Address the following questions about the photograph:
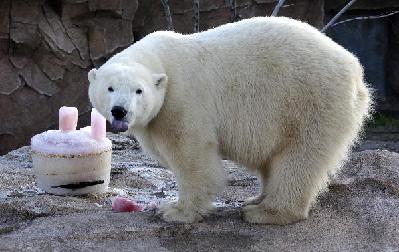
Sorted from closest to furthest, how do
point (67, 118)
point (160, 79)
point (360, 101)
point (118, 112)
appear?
point (118, 112), point (160, 79), point (360, 101), point (67, 118)

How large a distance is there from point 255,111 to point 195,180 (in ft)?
1.41

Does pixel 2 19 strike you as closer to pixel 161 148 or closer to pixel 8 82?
pixel 8 82

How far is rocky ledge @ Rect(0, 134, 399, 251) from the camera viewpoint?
10.5 feet

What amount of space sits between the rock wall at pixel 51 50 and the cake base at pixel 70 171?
268 centimetres

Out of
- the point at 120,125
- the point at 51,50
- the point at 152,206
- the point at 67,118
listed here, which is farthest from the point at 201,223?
the point at 51,50

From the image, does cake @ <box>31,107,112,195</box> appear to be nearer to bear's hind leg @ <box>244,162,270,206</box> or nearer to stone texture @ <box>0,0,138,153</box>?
bear's hind leg @ <box>244,162,270,206</box>

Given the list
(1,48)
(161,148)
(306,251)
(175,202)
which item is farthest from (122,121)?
(1,48)

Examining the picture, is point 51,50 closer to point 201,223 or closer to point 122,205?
point 122,205

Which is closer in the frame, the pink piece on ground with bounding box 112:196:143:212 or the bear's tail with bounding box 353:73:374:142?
the bear's tail with bounding box 353:73:374:142

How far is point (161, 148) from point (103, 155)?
70 centimetres

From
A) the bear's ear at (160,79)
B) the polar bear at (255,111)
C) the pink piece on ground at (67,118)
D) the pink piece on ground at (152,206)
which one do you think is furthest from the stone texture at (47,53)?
the bear's ear at (160,79)

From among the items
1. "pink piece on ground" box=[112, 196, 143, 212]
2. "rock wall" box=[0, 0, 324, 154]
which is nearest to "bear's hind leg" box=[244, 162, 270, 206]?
"pink piece on ground" box=[112, 196, 143, 212]

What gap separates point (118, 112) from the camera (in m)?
3.04

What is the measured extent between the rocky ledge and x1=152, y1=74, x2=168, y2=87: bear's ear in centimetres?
66
